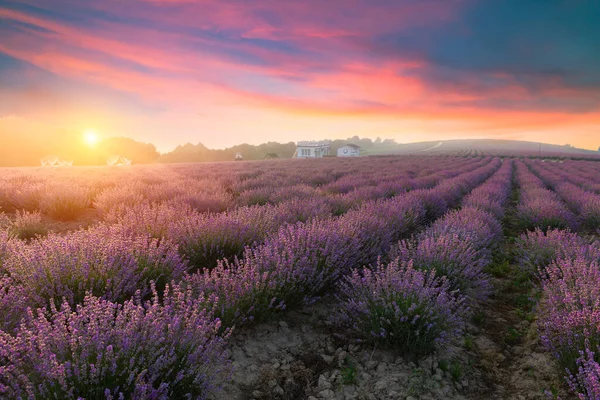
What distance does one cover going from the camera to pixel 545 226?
607cm

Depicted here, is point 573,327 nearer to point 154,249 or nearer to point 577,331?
point 577,331

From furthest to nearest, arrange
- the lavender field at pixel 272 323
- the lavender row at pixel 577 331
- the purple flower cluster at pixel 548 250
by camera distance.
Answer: the purple flower cluster at pixel 548 250 → the lavender row at pixel 577 331 → the lavender field at pixel 272 323

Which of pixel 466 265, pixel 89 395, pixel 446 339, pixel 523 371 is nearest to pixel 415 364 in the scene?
pixel 446 339

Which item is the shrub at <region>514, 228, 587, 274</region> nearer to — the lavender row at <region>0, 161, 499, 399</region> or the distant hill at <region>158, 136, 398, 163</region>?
the lavender row at <region>0, 161, 499, 399</region>

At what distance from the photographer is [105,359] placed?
139 cm

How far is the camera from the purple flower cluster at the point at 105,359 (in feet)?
4.28

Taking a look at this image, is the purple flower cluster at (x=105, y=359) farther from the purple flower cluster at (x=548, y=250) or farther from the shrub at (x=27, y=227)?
the purple flower cluster at (x=548, y=250)

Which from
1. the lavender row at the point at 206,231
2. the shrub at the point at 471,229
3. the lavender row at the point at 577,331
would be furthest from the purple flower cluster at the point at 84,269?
the shrub at the point at 471,229

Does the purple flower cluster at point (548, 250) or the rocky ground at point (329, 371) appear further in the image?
the purple flower cluster at point (548, 250)

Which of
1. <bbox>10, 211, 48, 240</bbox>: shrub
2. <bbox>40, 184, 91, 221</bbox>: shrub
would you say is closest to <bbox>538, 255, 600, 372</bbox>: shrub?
<bbox>10, 211, 48, 240</bbox>: shrub

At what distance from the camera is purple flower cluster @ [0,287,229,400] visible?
1.30m

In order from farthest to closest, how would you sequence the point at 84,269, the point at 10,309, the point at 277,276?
the point at 277,276
the point at 84,269
the point at 10,309

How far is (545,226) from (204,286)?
6.61m

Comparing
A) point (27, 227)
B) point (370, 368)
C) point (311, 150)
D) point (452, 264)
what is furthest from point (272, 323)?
point (311, 150)
